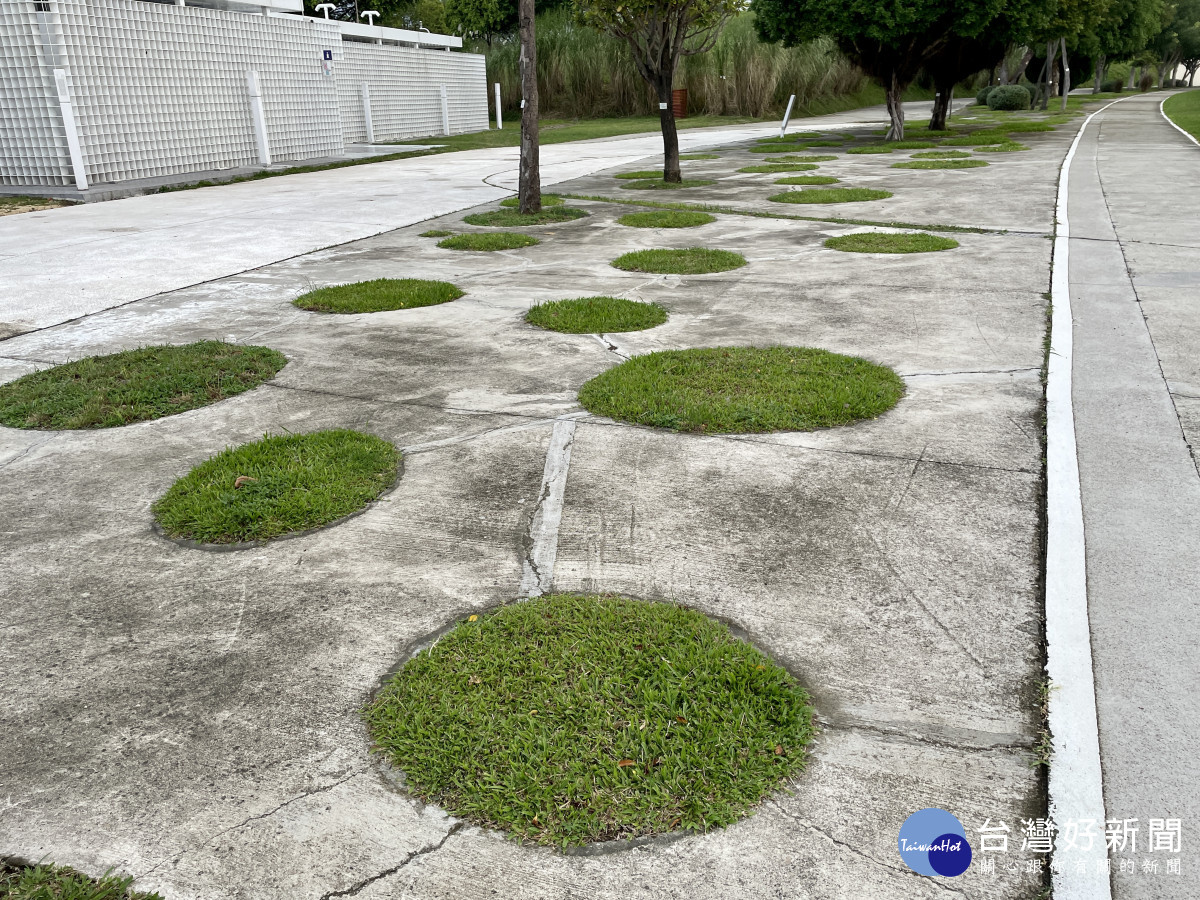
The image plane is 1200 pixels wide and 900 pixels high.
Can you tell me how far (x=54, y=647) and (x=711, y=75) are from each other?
121ft

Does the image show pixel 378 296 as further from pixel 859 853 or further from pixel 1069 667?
pixel 859 853

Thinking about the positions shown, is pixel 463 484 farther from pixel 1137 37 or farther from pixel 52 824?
pixel 1137 37

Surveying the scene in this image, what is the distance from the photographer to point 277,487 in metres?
3.84

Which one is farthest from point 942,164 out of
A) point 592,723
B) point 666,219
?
point 592,723

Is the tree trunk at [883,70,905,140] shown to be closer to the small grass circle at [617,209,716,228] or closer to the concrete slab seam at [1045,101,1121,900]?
the small grass circle at [617,209,716,228]

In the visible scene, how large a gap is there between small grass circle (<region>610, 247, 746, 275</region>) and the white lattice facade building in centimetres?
1141

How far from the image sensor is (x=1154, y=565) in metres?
3.11

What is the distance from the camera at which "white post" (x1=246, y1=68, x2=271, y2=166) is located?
18969 mm

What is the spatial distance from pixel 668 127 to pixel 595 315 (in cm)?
920

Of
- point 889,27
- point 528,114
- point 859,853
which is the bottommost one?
point 859,853

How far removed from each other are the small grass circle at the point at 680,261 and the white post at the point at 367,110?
20493mm

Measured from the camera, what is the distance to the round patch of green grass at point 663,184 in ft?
49.3

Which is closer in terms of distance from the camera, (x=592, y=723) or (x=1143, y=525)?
(x=592, y=723)

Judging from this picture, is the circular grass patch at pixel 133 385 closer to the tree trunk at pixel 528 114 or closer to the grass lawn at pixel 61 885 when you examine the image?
the grass lawn at pixel 61 885
